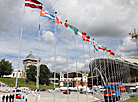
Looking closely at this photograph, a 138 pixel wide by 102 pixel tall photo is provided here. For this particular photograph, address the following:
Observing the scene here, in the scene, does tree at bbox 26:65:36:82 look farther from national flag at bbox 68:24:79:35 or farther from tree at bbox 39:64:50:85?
national flag at bbox 68:24:79:35

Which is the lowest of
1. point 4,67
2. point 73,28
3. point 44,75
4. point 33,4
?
point 44,75

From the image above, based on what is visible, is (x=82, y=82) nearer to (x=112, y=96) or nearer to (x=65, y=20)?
(x=112, y=96)

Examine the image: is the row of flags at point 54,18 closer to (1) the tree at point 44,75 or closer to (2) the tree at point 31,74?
(1) the tree at point 44,75

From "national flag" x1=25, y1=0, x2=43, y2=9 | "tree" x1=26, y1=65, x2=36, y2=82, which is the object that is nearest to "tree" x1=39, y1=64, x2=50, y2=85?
"tree" x1=26, y1=65, x2=36, y2=82

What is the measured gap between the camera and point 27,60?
130 metres

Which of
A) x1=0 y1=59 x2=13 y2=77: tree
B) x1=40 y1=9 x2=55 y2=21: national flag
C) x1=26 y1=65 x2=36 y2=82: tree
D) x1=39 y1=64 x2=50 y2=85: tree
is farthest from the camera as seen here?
x1=26 y1=65 x2=36 y2=82: tree

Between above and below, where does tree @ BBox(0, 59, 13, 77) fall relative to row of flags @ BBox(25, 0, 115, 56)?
below

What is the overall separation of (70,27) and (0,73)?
89.6 meters

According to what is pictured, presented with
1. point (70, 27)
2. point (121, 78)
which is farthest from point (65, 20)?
point (121, 78)

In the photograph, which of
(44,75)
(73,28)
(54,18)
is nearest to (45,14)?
(54,18)

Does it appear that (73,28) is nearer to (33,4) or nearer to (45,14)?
(45,14)

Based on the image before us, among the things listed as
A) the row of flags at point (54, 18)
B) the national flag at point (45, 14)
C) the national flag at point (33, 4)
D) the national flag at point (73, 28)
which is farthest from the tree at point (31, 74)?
the national flag at point (33, 4)

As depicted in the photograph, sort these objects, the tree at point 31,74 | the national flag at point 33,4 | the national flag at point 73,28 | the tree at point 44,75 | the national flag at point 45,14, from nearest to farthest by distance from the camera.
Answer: the national flag at point 33,4 < the national flag at point 45,14 < the national flag at point 73,28 < the tree at point 44,75 < the tree at point 31,74

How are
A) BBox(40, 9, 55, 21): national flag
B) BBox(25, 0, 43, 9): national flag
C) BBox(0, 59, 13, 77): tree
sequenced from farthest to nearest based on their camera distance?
BBox(0, 59, 13, 77): tree, BBox(40, 9, 55, 21): national flag, BBox(25, 0, 43, 9): national flag
